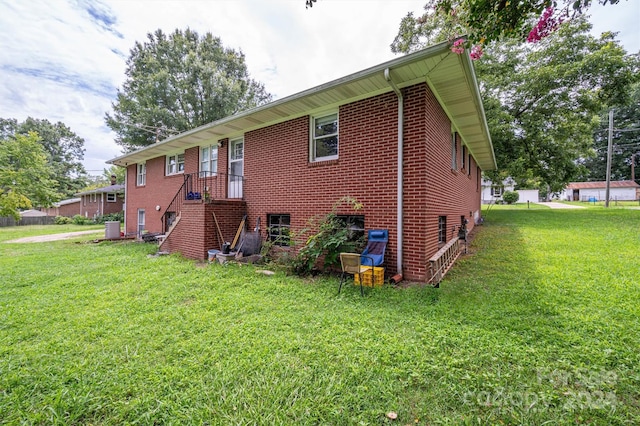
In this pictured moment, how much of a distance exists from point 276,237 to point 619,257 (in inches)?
→ 325

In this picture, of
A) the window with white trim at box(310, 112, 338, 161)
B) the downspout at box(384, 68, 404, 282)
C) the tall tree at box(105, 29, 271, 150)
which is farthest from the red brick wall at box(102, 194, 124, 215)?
the downspout at box(384, 68, 404, 282)

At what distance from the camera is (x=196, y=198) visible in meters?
8.43

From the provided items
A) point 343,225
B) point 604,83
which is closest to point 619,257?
point 343,225

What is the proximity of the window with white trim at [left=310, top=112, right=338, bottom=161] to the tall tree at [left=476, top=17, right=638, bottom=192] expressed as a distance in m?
12.6

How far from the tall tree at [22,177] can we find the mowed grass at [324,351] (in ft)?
92.1

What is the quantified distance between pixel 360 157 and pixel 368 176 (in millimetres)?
488

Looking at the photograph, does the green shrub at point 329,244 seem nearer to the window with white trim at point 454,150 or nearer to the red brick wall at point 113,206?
the window with white trim at point 454,150

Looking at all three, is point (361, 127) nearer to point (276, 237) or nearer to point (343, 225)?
point (343, 225)

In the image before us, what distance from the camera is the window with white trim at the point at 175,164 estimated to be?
11.4 metres

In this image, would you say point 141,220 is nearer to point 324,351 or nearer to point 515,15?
point 324,351

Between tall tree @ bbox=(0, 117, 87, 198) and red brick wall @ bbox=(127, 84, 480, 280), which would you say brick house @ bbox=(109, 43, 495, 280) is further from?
tall tree @ bbox=(0, 117, 87, 198)

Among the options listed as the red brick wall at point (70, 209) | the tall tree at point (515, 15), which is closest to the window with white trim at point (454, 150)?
the tall tree at point (515, 15)

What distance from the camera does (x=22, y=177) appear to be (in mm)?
24734

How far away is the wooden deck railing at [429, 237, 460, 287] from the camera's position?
4602 millimetres
